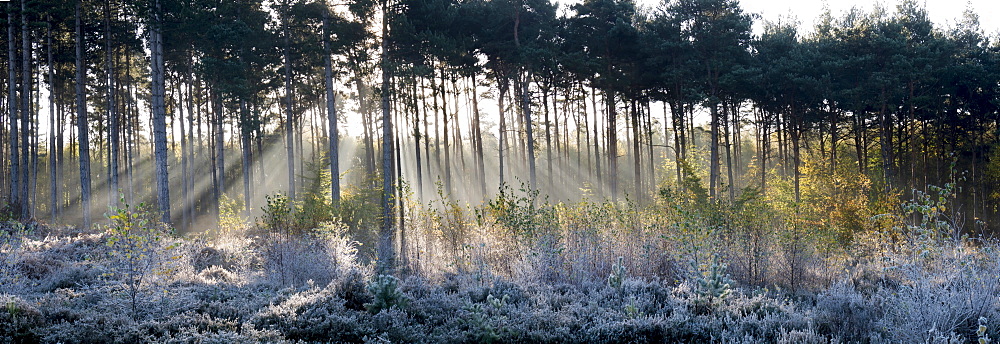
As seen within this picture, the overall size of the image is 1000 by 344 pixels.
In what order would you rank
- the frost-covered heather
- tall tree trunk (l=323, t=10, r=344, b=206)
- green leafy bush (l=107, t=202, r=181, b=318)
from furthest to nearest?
tall tree trunk (l=323, t=10, r=344, b=206) → green leafy bush (l=107, t=202, r=181, b=318) → the frost-covered heather

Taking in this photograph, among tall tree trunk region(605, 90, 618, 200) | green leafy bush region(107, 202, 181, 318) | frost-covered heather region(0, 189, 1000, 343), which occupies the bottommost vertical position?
frost-covered heather region(0, 189, 1000, 343)

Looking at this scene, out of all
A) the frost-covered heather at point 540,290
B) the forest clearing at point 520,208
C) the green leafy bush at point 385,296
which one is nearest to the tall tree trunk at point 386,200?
the forest clearing at point 520,208

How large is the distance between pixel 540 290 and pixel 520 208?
2.69 metres

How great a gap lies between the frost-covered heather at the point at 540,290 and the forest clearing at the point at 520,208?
0.16 feet

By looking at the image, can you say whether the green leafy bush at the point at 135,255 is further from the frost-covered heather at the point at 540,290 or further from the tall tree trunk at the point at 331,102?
the tall tree trunk at the point at 331,102

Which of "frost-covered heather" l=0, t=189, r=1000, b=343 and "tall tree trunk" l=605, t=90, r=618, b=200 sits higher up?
"tall tree trunk" l=605, t=90, r=618, b=200

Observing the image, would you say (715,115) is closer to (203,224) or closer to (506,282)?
(506,282)

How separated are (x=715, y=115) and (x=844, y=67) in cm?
613

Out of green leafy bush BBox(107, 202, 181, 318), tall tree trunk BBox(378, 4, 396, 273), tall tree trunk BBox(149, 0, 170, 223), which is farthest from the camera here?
tall tree trunk BBox(149, 0, 170, 223)

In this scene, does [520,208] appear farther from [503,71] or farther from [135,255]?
[503,71]

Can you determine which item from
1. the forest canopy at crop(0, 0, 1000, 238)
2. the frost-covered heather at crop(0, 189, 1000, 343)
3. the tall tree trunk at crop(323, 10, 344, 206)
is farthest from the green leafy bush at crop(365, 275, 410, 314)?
the tall tree trunk at crop(323, 10, 344, 206)

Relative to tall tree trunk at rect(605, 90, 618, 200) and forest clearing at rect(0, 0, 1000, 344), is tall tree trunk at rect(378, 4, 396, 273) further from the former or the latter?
tall tree trunk at rect(605, 90, 618, 200)

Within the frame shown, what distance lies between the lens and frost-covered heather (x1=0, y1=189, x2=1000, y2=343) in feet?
18.3

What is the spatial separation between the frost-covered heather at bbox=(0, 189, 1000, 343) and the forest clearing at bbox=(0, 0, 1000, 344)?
48mm
